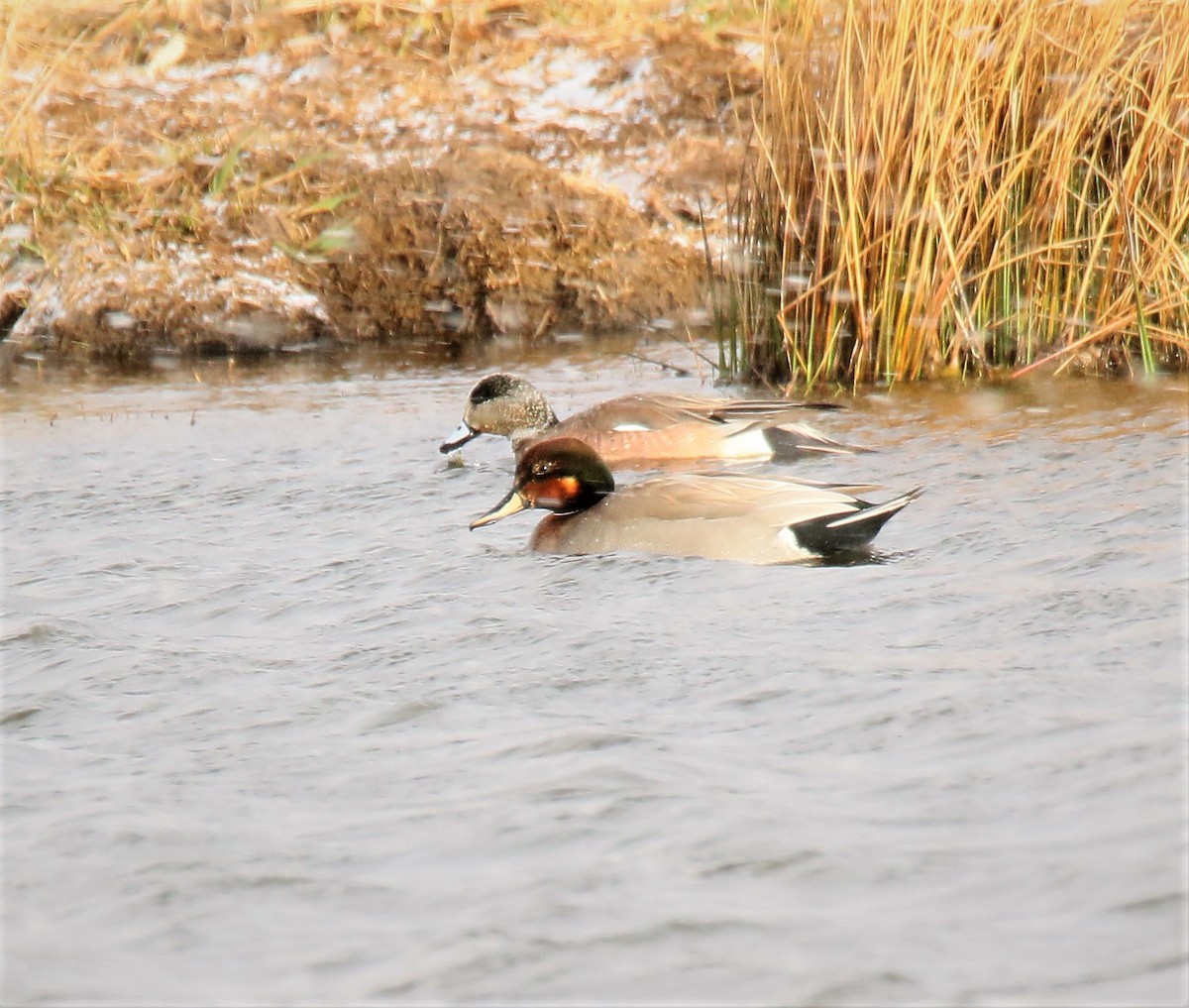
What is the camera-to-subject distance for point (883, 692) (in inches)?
138

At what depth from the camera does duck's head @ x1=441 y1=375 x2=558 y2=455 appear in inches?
277

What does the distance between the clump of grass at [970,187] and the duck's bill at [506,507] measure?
1.97 meters

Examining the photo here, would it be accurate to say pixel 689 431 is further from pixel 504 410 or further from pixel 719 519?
pixel 719 519

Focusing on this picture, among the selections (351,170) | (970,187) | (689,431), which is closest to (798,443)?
(689,431)

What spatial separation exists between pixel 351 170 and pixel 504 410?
138 inches

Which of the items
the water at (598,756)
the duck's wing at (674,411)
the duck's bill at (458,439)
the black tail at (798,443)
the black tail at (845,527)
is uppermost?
the duck's wing at (674,411)

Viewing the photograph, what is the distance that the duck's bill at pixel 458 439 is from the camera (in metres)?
6.83

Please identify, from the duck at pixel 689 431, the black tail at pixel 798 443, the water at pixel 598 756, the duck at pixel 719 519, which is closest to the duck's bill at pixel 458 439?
the duck at pixel 689 431

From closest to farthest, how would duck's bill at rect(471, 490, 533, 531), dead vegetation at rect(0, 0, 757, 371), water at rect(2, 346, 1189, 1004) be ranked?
1. water at rect(2, 346, 1189, 1004)
2. duck's bill at rect(471, 490, 533, 531)
3. dead vegetation at rect(0, 0, 757, 371)

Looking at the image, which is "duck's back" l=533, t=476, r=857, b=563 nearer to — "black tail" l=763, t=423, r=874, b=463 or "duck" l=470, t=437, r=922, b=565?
"duck" l=470, t=437, r=922, b=565

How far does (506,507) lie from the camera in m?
5.57

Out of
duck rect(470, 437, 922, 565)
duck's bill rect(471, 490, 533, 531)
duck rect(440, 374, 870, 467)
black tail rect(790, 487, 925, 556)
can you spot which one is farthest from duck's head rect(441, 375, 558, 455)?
black tail rect(790, 487, 925, 556)

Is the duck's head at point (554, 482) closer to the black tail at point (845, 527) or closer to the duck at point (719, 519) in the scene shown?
the duck at point (719, 519)

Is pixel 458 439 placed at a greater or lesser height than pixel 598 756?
greater
